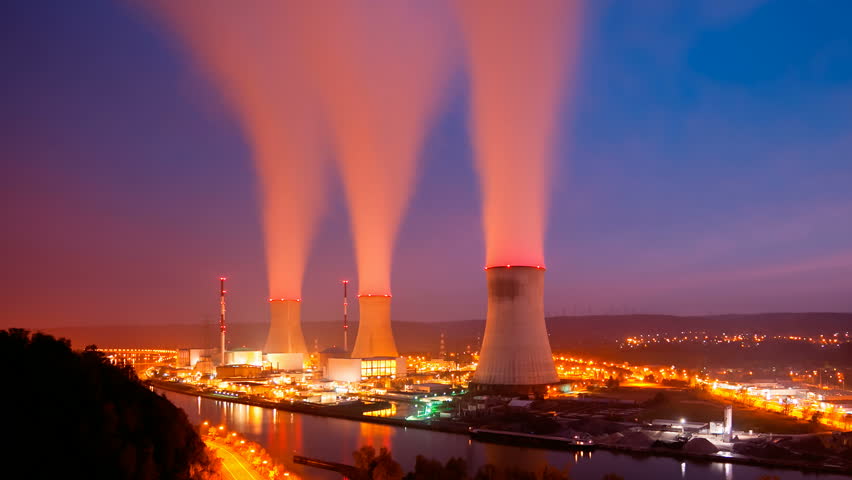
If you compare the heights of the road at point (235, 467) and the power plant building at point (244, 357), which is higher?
the road at point (235, 467)

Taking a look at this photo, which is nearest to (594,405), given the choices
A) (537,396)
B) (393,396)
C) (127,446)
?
(537,396)

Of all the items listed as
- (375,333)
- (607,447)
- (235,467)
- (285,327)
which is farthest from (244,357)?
(607,447)

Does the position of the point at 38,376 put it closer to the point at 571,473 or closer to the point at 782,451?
the point at 571,473

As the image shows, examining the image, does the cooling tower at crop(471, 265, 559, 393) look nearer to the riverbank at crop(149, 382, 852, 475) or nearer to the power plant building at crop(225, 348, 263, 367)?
the riverbank at crop(149, 382, 852, 475)

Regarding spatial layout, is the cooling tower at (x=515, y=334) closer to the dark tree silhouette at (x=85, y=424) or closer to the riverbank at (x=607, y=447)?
the riverbank at (x=607, y=447)

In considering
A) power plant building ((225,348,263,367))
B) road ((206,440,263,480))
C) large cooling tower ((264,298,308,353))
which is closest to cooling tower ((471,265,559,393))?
road ((206,440,263,480))

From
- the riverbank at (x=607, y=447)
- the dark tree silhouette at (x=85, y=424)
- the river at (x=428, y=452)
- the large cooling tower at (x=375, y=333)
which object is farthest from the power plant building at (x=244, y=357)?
the dark tree silhouette at (x=85, y=424)
